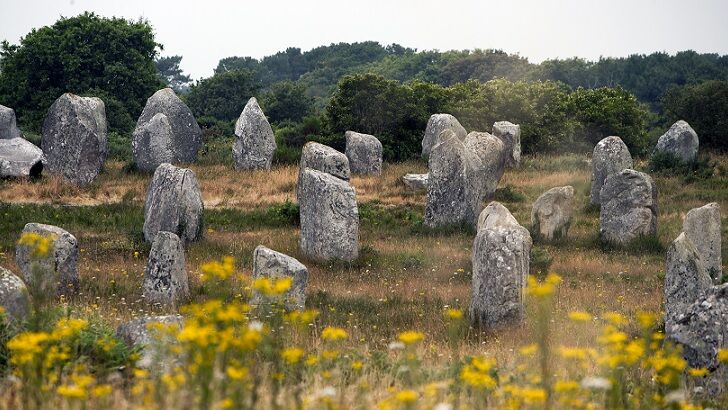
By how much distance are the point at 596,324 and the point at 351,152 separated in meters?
21.1

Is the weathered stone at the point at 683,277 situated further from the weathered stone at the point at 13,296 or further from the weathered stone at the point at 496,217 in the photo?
the weathered stone at the point at 13,296

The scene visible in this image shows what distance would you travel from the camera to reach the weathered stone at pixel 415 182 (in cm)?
3161

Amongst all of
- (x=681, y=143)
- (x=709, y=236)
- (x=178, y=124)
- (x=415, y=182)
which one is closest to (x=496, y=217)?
(x=709, y=236)

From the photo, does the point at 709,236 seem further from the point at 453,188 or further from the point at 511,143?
the point at 511,143

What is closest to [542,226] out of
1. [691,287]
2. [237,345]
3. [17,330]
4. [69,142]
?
[691,287]

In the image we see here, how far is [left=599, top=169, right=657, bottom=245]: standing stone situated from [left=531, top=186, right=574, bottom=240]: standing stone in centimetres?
92

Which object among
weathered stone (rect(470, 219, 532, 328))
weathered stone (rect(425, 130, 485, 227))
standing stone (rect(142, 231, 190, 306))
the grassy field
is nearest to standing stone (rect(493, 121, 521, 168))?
the grassy field

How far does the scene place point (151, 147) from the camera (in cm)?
3325

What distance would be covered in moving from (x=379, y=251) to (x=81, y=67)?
34.8 metres

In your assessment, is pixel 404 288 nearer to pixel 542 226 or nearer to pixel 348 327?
pixel 348 327

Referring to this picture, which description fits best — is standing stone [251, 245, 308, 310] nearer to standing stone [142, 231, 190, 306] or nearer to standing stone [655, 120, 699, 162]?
standing stone [142, 231, 190, 306]

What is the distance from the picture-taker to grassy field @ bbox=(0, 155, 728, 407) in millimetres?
14906

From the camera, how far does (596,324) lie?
14891 mm

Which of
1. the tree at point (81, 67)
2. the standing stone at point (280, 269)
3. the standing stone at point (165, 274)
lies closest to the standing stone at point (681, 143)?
the standing stone at point (280, 269)
